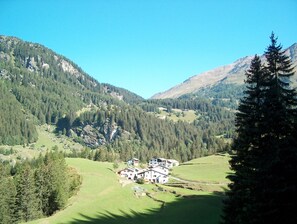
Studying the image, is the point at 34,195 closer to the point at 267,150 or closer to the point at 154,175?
the point at 267,150

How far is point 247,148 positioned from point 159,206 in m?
47.0

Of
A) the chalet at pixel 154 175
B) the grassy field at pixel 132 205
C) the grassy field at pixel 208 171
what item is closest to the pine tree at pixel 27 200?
the grassy field at pixel 132 205

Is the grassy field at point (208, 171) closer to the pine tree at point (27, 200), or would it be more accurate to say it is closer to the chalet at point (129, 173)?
the chalet at point (129, 173)

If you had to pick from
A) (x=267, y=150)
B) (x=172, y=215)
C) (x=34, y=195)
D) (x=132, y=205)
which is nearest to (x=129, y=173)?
(x=132, y=205)

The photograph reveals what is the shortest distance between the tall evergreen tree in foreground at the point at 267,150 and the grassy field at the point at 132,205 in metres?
27.9

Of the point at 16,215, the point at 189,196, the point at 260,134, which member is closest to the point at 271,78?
the point at 260,134

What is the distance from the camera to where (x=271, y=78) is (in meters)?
36.7

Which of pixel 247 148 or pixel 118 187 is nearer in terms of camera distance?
pixel 247 148

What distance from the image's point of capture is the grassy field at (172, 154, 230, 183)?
11656 cm

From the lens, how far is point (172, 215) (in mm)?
69438

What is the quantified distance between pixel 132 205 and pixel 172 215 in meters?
13.0

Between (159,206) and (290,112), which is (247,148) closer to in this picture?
(290,112)

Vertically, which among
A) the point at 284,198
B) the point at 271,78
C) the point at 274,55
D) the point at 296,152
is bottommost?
the point at 284,198

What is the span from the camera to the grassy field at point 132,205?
64188mm
